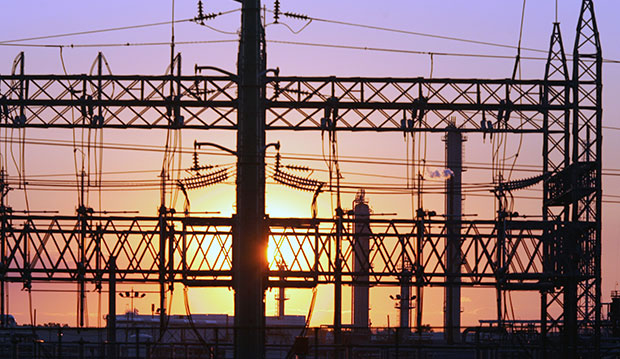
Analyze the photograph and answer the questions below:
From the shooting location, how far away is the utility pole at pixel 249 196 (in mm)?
34531

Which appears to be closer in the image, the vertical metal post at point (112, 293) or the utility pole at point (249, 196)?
the utility pole at point (249, 196)

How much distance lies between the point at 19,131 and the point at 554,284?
2015 centimetres

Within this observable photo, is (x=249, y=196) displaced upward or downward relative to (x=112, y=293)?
upward

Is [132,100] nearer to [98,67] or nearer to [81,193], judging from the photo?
[98,67]

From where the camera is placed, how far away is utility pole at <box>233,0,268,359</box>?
34.5 metres

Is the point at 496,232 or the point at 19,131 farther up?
the point at 19,131

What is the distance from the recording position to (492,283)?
1735 inches

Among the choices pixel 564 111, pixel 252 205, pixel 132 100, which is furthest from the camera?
pixel 564 111

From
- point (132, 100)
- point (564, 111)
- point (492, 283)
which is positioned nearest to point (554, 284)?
point (492, 283)

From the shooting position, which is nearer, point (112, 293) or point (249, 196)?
point (249, 196)

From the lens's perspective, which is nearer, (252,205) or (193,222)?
(252,205)

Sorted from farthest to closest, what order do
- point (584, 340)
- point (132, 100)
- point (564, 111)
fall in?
1. point (584, 340)
2. point (564, 111)
3. point (132, 100)

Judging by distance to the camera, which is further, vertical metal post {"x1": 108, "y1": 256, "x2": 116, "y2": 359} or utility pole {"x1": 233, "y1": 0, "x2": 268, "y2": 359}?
vertical metal post {"x1": 108, "y1": 256, "x2": 116, "y2": 359}

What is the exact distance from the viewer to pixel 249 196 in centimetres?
3450
